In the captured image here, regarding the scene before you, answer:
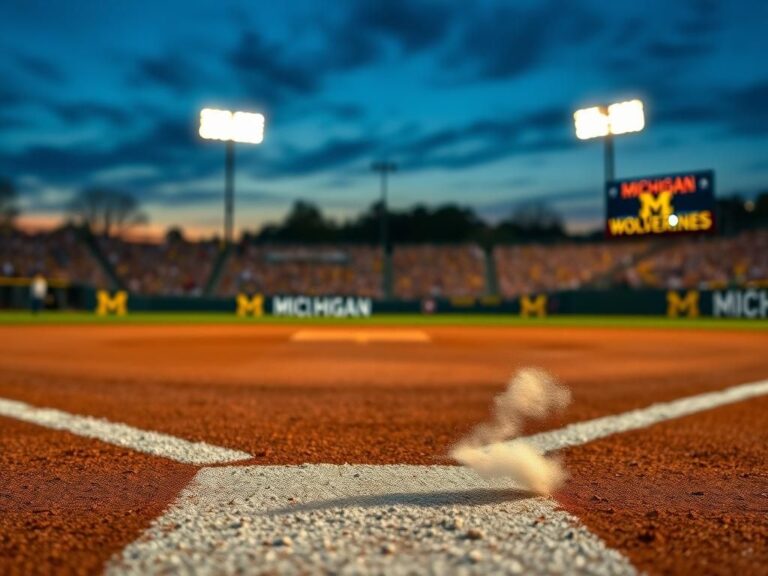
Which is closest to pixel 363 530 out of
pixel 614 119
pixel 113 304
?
pixel 614 119

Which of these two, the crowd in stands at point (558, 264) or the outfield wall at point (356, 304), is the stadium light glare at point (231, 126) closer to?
the outfield wall at point (356, 304)

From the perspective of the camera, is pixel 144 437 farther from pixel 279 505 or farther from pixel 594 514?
pixel 594 514

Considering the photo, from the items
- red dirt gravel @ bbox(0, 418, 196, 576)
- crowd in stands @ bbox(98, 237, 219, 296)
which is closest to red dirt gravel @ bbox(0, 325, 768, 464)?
red dirt gravel @ bbox(0, 418, 196, 576)

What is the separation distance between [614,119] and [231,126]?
19239 millimetres

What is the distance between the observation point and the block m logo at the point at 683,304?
96.4 ft

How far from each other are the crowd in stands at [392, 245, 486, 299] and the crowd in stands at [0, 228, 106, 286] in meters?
19.1

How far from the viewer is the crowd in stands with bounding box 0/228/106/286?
121 ft

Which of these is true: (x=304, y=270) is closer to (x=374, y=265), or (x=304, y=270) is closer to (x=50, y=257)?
(x=374, y=265)

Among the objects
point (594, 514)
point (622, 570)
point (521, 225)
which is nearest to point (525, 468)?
point (594, 514)

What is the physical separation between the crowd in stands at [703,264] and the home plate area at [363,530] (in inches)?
1308

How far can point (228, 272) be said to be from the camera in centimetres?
4203

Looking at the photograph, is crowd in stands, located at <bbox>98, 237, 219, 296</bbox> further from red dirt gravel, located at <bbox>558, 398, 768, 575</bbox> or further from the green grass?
red dirt gravel, located at <bbox>558, 398, 768, 575</bbox>

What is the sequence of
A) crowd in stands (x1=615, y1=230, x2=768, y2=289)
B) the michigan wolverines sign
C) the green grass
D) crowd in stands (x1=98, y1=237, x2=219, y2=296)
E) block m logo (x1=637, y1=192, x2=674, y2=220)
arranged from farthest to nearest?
crowd in stands (x1=98, y1=237, x2=219, y2=296)
crowd in stands (x1=615, y1=230, x2=768, y2=289)
the green grass
block m logo (x1=637, y1=192, x2=674, y2=220)
the michigan wolverines sign

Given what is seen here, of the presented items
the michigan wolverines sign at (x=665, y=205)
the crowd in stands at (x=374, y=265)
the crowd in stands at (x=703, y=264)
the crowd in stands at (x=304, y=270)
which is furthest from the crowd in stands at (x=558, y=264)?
the michigan wolverines sign at (x=665, y=205)
